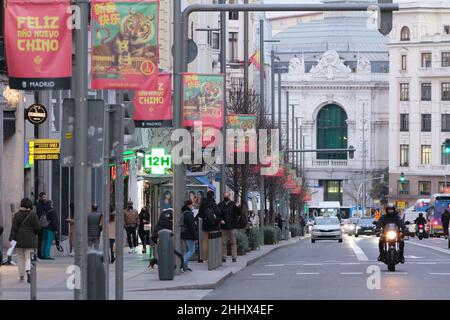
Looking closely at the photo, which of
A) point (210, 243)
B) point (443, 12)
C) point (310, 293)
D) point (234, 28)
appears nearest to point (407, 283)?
point (310, 293)

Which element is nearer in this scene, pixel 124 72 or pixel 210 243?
pixel 124 72

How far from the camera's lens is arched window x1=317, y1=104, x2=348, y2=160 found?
19275cm

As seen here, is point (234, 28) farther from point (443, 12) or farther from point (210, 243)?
point (210, 243)

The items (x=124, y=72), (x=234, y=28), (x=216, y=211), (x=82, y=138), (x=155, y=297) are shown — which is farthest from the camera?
(x=234, y=28)

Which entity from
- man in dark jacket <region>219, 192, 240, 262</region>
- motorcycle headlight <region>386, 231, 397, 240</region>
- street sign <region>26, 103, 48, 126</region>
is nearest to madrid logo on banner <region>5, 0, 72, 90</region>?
motorcycle headlight <region>386, 231, 397, 240</region>

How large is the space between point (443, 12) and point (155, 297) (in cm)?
12686

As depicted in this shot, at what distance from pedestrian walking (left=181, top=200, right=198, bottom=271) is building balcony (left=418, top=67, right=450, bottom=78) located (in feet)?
376

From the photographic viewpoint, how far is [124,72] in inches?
843

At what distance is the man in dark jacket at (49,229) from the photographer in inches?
1492

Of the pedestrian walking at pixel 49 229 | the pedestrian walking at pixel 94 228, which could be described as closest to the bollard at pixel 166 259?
the pedestrian walking at pixel 94 228

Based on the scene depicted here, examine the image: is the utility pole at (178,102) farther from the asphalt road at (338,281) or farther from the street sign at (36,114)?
the street sign at (36,114)

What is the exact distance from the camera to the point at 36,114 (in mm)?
37938

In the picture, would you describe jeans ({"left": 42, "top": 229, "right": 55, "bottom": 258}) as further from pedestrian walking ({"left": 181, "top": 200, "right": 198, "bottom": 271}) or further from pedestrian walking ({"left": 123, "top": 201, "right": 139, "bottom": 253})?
pedestrian walking ({"left": 181, "top": 200, "right": 198, "bottom": 271})

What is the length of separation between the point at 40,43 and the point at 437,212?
75.3m
